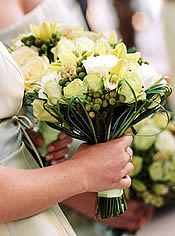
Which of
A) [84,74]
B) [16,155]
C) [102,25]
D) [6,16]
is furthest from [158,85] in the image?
[102,25]

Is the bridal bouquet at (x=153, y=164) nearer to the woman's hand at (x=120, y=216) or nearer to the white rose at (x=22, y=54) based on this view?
the woman's hand at (x=120, y=216)

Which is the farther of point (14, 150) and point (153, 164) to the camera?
point (153, 164)

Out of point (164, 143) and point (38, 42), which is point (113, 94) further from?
point (164, 143)

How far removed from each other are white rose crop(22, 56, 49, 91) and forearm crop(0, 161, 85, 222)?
0.27 metres

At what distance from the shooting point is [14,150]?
90 cm

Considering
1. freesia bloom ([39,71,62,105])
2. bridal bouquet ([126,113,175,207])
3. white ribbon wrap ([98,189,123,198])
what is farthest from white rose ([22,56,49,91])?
bridal bouquet ([126,113,175,207])

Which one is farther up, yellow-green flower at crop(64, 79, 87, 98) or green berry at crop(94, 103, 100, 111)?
yellow-green flower at crop(64, 79, 87, 98)

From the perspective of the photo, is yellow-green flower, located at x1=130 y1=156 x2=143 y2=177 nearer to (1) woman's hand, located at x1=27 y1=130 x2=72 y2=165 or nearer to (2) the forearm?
(1) woman's hand, located at x1=27 y1=130 x2=72 y2=165

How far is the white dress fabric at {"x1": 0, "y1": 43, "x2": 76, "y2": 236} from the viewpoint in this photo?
81cm

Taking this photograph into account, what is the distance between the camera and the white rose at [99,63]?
0.81 metres

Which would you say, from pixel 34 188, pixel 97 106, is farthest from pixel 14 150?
pixel 97 106

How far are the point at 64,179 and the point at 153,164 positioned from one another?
1.03 m

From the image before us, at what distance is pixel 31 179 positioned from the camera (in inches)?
30.8

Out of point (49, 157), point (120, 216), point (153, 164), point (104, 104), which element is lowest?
point (153, 164)
